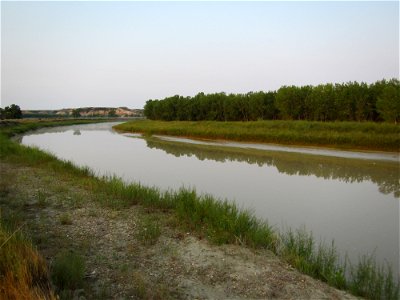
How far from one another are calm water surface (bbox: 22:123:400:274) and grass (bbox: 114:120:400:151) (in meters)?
2.39


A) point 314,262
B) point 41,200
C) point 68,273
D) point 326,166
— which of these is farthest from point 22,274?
point 326,166

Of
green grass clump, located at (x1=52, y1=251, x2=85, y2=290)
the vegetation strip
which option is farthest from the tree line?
green grass clump, located at (x1=52, y1=251, x2=85, y2=290)

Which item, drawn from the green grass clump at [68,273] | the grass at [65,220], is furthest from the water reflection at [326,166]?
the green grass clump at [68,273]

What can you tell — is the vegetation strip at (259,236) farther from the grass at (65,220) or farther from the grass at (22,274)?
the grass at (65,220)

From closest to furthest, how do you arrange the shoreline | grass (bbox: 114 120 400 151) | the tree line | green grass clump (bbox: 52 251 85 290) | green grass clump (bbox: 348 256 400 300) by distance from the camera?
green grass clump (bbox: 52 251 85 290), green grass clump (bbox: 348 256 400 300), grass (bbox: 114 120 400 151), the shoreline, the tree line

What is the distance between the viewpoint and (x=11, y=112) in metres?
93.4

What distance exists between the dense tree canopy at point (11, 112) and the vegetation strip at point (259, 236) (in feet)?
318

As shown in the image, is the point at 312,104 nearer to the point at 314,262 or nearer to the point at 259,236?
the point at 259,236

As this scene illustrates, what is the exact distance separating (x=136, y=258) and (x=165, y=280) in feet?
3.30

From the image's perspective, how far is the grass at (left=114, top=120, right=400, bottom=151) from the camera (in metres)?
24.3

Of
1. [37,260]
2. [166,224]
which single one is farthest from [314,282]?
[37,260]

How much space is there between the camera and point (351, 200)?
1123 cm

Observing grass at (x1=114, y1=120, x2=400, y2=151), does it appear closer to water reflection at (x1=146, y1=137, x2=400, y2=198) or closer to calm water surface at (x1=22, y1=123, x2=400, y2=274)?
calm water surface at (x1=22, y1=123, x2=400, y2=274)

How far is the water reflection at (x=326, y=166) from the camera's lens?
15.0 metres
